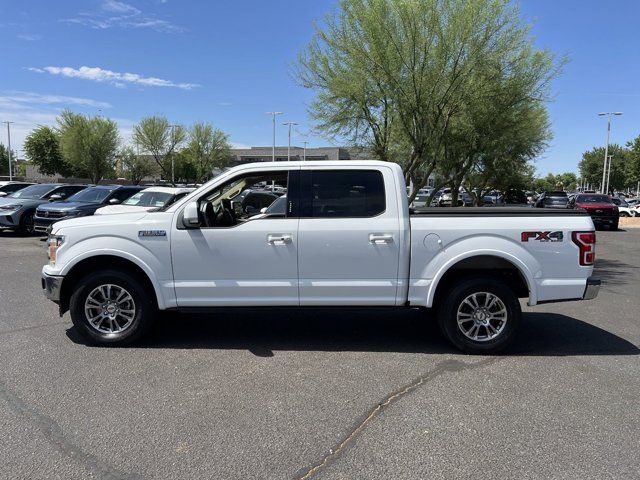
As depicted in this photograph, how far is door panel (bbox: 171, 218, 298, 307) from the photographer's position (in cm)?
517

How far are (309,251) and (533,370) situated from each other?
240 cm

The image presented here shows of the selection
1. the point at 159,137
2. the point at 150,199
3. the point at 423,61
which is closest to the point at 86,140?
the point at 159,137

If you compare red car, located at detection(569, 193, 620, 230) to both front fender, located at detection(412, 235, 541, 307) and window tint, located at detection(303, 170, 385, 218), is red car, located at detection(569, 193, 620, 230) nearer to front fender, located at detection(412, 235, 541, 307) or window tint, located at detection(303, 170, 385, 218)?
front fender, located at detection(412, 235, 541, 307)

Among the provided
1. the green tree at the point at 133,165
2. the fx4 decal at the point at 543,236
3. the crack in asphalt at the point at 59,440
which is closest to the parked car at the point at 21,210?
the crack in asphalt at the point at 59,440

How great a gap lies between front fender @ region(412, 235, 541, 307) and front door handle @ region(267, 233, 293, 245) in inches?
53.5

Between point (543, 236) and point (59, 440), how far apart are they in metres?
4.52

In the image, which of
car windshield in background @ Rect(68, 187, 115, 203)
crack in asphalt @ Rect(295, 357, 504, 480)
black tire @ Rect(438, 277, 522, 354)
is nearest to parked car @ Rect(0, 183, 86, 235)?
car windshield in background @ Rect(68, 187, 115, 203)

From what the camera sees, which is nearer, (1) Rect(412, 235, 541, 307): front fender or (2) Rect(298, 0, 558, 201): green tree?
(1) Rect(412, 235, 541, 307): front fender

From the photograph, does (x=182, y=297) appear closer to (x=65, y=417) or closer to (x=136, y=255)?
(x=136, y=255)

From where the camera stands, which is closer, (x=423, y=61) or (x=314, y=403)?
(x=314, y=403)

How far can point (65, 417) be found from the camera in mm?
3787

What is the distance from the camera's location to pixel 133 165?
59.9m

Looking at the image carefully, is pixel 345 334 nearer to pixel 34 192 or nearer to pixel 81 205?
pixel 81 205

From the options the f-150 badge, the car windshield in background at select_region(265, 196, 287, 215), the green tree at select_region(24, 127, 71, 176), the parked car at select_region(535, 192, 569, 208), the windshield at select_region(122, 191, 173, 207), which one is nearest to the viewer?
the f-150 badge
